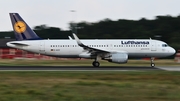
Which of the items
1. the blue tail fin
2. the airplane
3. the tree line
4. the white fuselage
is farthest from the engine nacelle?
the tree line

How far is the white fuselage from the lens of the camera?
4281 centimetres

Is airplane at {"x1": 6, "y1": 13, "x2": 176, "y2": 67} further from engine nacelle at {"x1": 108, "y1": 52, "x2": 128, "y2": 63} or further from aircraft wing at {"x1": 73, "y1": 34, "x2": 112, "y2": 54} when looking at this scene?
engine nacelle at {"x1": 108, "y1": 52, "x2": 128, "y2": 63}

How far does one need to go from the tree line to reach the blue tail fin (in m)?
51.0

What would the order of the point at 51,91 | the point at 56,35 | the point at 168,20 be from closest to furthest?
the point at 51,91 < the point at 168,20 < the point at 56,35

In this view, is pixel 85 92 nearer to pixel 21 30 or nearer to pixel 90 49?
pixel 90 49

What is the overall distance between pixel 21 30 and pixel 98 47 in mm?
8059

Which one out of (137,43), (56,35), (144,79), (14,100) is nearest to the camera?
(14,100)

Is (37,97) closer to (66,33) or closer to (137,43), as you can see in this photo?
(137,43)

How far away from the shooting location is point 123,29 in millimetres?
107250

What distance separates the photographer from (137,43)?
43031 millimetres

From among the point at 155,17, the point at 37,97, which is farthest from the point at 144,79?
the point at 155,17

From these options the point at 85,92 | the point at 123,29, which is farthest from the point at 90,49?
the point at 123,29

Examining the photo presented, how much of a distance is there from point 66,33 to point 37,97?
96.6 meters

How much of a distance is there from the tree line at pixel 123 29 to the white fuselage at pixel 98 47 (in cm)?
4900
